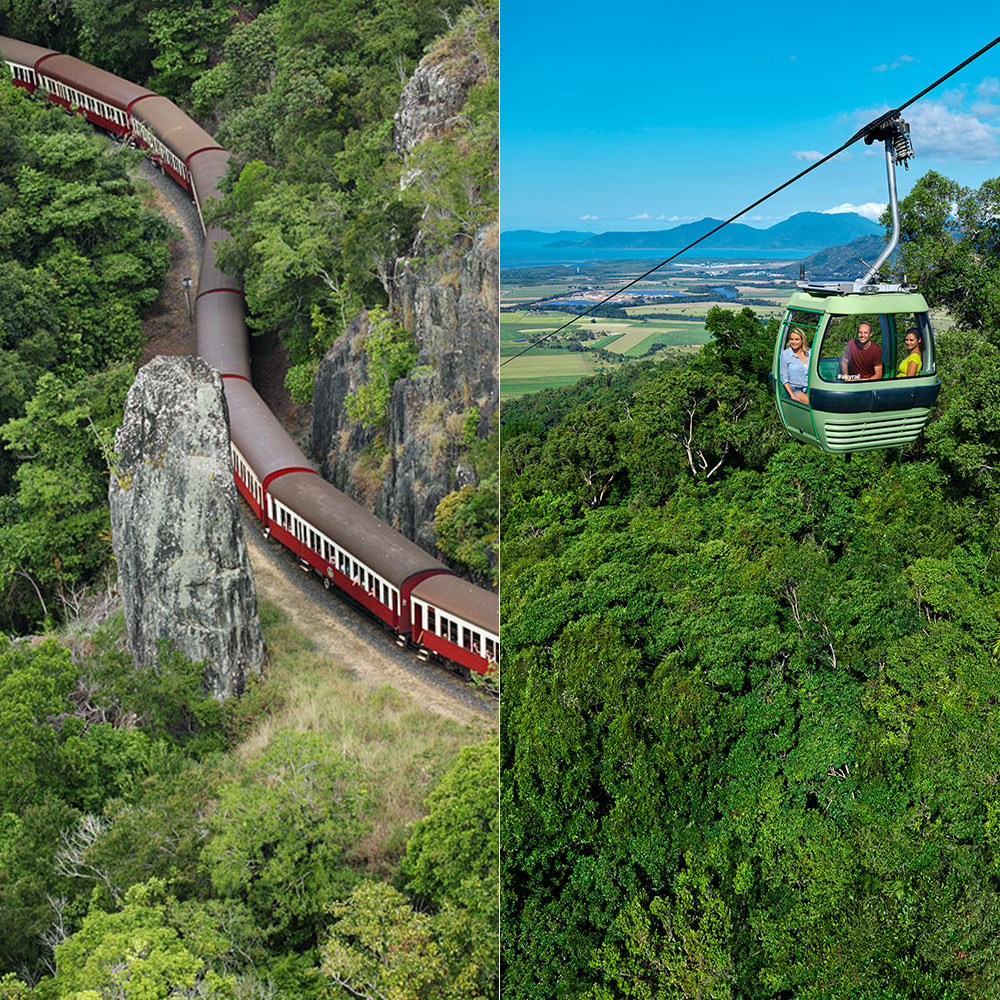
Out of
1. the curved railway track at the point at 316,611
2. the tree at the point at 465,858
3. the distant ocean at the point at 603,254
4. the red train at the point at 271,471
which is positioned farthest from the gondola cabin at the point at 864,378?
the distant ocean at the point at 603,254

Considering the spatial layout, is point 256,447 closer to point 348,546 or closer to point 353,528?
point 353,528

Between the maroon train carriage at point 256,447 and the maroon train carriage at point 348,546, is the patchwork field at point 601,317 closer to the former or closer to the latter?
the maroon train carriage at point 348,546

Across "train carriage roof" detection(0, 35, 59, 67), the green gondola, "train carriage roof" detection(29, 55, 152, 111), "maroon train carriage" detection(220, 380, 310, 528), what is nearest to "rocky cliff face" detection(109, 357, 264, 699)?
"maroon train carriage" detection(220, 380, 310, 528)

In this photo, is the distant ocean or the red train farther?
the distant ocean

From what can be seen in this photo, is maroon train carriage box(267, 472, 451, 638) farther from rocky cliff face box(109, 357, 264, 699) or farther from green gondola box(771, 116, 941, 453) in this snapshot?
green gondola box(771, 116, 941, 453)

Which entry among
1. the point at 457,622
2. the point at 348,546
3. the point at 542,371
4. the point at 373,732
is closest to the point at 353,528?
the point at 348,546

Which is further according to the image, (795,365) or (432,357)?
(432,357)
